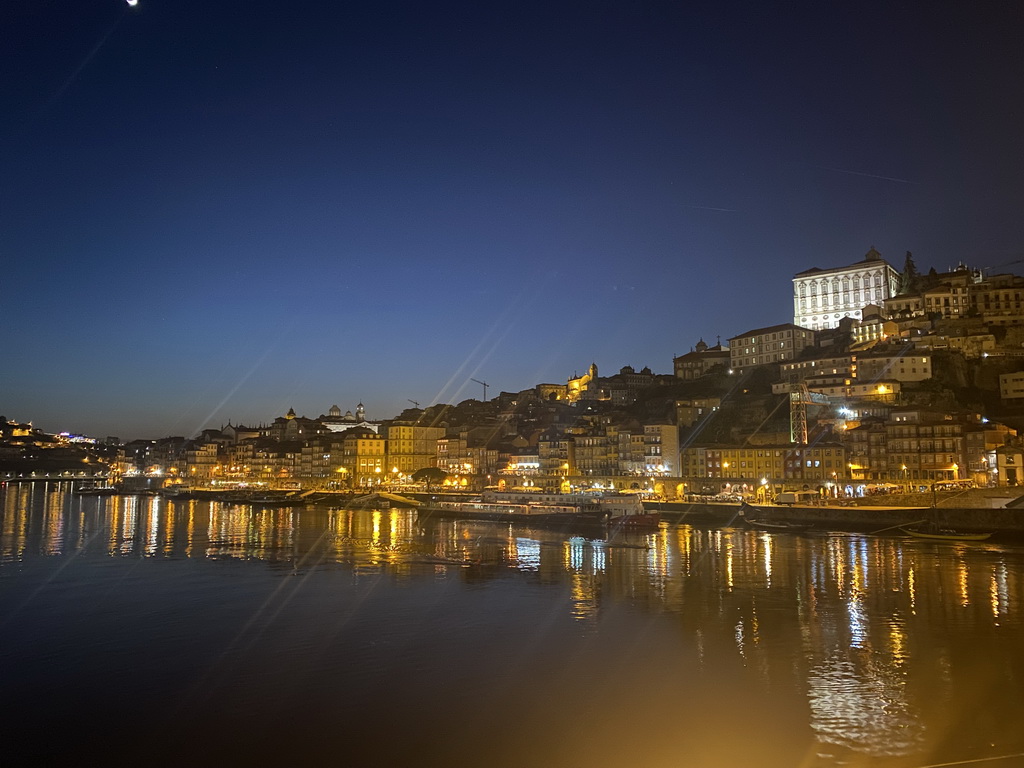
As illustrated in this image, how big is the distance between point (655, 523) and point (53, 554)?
33.0m

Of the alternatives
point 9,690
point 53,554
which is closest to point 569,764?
point 9,690

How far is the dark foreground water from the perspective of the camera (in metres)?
11.2

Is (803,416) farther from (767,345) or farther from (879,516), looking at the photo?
(767,345)

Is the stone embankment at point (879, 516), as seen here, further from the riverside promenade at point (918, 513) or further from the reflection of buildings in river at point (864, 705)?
the reflection of buildings in river at point (864, 705)

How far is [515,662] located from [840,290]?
81.6m

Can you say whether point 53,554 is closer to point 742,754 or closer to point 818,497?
point 742,754

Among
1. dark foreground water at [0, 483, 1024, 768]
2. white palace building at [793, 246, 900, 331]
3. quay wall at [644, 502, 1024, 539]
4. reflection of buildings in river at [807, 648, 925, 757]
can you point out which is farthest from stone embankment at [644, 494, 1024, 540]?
white palace building at [793, 246, 900, 331]

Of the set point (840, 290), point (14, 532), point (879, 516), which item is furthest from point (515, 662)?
point (840, 290)

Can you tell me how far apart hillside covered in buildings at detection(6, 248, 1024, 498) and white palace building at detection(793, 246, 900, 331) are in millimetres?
154

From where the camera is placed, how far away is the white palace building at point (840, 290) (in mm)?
83750

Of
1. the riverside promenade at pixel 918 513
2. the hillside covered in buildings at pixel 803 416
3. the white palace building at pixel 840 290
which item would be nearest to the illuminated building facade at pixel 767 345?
the hillside covered in buildings at pixel 803 416

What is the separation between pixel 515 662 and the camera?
1554 cm

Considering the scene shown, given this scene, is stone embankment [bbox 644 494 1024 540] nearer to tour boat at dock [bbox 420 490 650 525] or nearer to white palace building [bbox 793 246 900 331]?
tour boat at dock [bbox 420 490 650 525]

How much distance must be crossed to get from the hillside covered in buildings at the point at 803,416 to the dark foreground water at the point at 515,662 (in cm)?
2583
